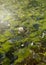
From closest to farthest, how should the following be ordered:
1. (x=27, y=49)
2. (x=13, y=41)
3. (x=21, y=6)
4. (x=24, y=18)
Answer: (x=27, y=49) → (x=13, y=41) → (x=24, y=18) → (x=21, y=6)

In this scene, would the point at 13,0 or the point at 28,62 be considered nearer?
the point at 28,62

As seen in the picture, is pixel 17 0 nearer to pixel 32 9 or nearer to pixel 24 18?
pixel 32 9

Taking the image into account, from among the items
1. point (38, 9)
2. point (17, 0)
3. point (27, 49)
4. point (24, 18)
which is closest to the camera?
point (27, 49)

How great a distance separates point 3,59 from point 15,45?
0.77 metres

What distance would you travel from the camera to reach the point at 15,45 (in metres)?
6.27

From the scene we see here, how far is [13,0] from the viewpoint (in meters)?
11.1

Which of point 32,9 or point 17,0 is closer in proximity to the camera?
point 32,9

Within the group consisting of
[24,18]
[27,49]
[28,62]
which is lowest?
[28,62]

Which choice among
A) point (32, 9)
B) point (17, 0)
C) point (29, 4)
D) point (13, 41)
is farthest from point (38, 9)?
point (13, 41)

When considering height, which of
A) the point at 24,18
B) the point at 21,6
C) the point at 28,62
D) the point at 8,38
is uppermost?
the point at 21,6

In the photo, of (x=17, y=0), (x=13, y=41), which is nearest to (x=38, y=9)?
(x=17, y=0)

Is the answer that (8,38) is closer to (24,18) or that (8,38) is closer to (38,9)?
(24,18)

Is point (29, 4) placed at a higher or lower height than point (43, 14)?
higher

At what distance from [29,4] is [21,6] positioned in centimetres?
45
